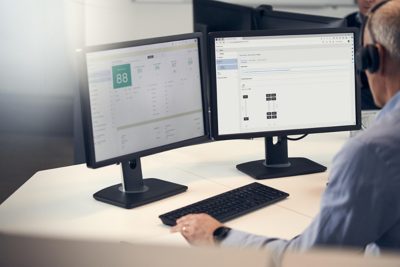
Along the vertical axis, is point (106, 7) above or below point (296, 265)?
above

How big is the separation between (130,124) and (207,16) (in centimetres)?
89

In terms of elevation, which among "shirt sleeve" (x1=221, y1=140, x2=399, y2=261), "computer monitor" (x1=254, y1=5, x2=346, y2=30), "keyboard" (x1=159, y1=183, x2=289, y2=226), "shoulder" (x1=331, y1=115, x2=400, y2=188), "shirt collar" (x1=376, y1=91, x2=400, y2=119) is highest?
"computer monitor" (x1=254, y1=5, x2=346, y2=30)

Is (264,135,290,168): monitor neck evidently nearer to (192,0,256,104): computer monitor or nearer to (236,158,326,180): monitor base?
(236,158,326,180): monitor base

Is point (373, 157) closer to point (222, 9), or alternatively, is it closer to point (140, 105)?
point (140, 105)

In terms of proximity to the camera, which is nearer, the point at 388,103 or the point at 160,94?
the point at 388,103

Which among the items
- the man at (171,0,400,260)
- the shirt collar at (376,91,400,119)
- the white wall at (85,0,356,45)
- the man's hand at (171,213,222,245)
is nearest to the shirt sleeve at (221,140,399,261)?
the man at (171,0,400,260)

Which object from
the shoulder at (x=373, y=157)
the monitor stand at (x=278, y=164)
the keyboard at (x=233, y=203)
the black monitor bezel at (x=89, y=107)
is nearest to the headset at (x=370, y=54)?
the shoulder at (x=373, y=157)

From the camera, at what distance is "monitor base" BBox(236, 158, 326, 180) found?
2.11m

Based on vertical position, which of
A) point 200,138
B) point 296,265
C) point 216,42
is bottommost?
point 200,138

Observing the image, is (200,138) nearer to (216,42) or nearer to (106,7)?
(216,42)

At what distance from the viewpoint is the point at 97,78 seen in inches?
70.9

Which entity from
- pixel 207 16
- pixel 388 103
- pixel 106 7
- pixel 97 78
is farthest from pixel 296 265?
pixel 106 7

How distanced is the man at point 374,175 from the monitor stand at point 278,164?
32.0 inches

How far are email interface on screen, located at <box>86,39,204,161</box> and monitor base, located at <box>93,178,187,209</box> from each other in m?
0.12
